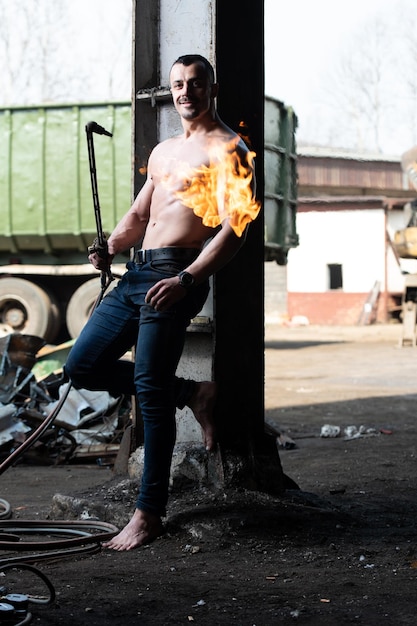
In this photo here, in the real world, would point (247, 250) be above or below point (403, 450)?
above

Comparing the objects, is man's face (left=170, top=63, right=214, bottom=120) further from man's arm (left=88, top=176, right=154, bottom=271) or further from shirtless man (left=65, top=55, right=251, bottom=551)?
man's arm (left=88, top=176, right=154, bottom=271)

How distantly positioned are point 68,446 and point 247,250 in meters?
3.23

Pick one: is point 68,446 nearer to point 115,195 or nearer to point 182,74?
point 182,74

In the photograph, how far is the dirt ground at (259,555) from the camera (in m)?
3.06

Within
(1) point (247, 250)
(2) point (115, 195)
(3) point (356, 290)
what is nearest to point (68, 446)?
(1) point (247, 250)

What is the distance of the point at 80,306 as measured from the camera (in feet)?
51.8

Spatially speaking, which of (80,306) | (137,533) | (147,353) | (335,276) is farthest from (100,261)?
(335,276)

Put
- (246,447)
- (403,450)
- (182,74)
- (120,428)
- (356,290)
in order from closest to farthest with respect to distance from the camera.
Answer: (182,74)
(246,447)
(403,450)
(120,428)
(356,290)

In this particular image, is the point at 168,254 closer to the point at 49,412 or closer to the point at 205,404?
the point at 205,404

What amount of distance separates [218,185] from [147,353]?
2.68 feet

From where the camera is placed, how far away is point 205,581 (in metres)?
3.44

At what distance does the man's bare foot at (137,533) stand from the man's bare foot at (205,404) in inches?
23.2

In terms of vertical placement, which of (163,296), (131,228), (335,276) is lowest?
(163,296)

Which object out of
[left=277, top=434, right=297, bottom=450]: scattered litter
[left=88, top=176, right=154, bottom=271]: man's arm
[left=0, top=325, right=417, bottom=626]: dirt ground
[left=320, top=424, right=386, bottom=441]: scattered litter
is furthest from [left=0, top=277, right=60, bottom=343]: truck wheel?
[left=88, top=176, right=154, bottom=271]: man's arm
